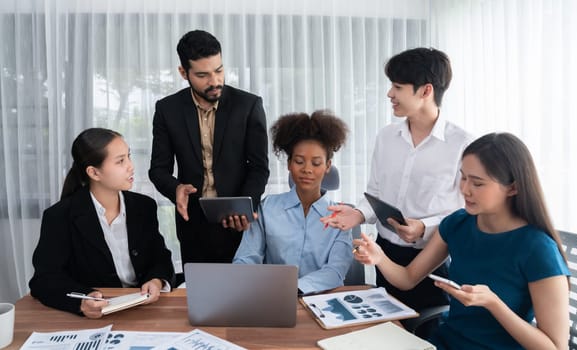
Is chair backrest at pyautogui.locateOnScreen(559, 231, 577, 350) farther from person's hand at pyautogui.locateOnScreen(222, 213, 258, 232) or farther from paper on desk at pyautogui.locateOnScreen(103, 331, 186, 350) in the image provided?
paper on desk at pyautogui.locateOnScreen(103, 331, 186, 350)

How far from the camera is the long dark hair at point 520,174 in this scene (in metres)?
1.35

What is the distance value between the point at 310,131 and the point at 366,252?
0.66 m

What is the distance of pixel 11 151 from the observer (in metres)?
3.49

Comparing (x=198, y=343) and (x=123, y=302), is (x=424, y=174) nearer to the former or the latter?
(x=198, y=343)

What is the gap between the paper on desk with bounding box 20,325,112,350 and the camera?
1244 millimetres

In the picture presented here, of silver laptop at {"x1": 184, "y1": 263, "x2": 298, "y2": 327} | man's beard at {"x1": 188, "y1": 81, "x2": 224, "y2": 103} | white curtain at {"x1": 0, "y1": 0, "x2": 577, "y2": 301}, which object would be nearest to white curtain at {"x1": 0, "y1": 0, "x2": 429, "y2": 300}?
white curtain at {"x1": 0, "y1": 0, "x2": 577, "y2": 301}

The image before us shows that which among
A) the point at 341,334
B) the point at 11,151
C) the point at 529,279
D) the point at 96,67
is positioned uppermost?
the point at 96,67

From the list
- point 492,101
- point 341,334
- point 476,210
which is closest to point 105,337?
point 341,334

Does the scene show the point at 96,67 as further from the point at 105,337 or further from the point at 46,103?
the point at 105,337

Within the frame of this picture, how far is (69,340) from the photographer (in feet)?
4.22

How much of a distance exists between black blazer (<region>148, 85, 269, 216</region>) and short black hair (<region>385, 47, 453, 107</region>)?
0.79m

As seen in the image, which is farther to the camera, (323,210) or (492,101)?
(492,101)

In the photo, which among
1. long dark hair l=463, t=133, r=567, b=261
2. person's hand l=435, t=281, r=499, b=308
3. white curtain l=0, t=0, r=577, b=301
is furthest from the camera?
white curtain l=0, t=0, r=577, b=301

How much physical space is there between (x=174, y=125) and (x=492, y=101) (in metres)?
1.88
